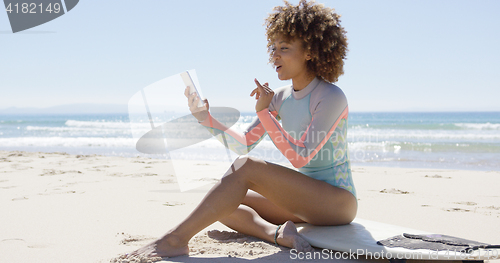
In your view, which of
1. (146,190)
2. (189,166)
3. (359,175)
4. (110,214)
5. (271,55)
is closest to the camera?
(271,55)

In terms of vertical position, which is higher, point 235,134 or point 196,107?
point 196,107

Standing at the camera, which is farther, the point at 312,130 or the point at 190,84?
the point at 190,84

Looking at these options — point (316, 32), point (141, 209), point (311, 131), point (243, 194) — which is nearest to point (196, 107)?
point (243, 194)

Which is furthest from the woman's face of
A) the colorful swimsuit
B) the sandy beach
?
the sandy beach

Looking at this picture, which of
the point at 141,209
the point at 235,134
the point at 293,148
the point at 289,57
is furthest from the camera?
the point at 141,209

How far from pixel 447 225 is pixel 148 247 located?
7.72 ft

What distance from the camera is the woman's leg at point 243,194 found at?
6.75ft

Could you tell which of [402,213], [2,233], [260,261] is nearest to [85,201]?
[2,233]

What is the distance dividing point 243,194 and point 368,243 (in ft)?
2.51

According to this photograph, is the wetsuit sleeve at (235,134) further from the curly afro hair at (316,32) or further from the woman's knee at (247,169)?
the curly afro hair at (316,32)

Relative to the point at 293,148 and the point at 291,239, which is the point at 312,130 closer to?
the point at 293,148

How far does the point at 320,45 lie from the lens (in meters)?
2.35

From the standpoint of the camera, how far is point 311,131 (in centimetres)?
206

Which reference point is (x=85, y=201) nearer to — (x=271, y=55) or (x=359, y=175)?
(x=271, y=55)
